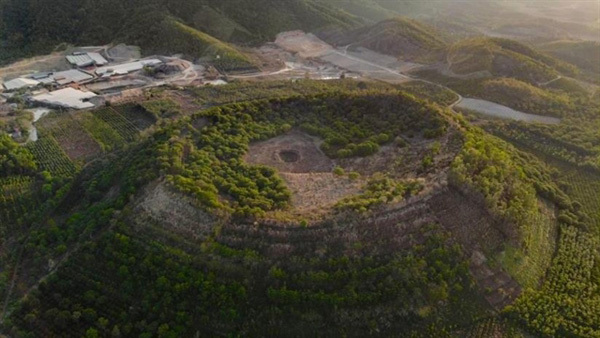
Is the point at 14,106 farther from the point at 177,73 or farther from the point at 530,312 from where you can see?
the point at 530,312

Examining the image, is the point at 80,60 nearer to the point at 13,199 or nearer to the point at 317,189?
the point at 13,199

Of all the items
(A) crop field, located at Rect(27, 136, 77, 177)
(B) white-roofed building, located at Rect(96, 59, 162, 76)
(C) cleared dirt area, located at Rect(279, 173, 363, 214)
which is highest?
(C) cleared dirt area, located at Rect(279, 173, 363, 214)

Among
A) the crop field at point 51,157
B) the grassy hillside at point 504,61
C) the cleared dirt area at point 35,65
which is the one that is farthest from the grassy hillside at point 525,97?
the cleared dirt area at point 35,65

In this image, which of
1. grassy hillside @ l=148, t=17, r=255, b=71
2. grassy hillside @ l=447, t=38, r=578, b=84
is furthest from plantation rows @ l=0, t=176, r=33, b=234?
grassy hillside @ l=447, t=38, r=578, b=84

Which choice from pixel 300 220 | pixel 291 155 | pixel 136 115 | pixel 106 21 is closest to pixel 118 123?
pixel 136 115

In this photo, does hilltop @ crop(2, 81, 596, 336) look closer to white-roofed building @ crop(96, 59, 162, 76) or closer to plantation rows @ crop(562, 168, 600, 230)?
plantation rows @ crop(562, 168, 600, 230)

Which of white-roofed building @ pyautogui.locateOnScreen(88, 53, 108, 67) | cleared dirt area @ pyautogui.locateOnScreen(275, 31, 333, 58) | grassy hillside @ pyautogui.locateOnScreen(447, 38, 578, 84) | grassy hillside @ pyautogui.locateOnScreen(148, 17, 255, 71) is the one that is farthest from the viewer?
cleared dirt area @ pyautogui.locateOnScreen(275, 31, 333, 58)

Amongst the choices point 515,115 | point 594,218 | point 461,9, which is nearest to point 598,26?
point 461,9
